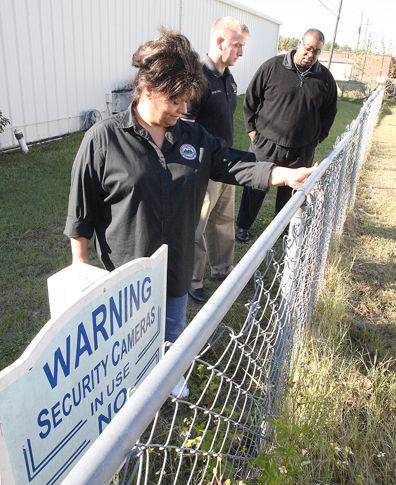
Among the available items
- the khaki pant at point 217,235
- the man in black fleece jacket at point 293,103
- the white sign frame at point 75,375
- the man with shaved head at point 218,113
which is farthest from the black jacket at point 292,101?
the white sign frame at point 75,375

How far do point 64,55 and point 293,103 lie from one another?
6203 millimetres

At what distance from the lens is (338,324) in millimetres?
2969

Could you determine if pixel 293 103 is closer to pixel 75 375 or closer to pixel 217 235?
pixel 217 235

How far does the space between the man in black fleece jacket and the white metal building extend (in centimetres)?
344

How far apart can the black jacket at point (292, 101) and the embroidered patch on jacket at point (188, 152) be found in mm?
2289

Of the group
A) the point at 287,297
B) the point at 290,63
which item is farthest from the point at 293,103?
the point at 287,297

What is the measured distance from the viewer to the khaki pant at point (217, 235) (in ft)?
10.9

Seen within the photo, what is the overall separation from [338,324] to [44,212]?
3.57 m

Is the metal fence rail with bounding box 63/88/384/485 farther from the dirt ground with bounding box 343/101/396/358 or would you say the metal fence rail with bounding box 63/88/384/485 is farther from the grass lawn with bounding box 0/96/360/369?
the grass lawn with bounding box 0/96/360/369

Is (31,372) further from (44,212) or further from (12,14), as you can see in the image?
(12,14)

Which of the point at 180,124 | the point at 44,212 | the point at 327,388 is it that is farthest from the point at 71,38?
the point at 327,388

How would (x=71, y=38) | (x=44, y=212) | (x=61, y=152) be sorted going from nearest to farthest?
(x=44, y=212) < (x=61, y=152) < (x=71, y=38)

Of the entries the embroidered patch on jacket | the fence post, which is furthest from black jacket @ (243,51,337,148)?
the embroidered patch on jacket

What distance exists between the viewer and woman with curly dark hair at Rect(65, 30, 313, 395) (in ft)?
5.59
